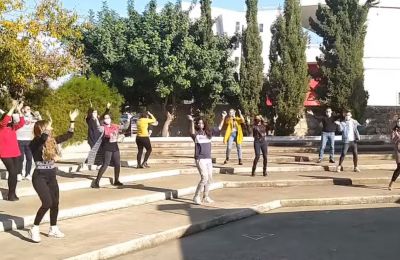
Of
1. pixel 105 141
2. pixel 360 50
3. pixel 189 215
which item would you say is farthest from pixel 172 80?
pixel 189 215

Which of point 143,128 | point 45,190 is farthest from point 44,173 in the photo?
point 143,128

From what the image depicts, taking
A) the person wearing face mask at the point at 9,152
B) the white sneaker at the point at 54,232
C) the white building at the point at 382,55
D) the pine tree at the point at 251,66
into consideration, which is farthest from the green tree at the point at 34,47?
the white building at the point at 382,55

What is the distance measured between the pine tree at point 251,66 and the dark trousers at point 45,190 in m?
19.1

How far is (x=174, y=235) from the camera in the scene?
8.29 meters

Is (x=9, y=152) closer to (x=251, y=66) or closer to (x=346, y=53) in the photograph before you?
(x=251, y=66)

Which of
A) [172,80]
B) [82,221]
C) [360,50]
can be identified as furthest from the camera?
[360,50]

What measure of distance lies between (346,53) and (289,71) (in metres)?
2.83

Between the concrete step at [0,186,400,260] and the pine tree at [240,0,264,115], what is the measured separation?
1326 centimetres

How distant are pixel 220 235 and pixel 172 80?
15930mm

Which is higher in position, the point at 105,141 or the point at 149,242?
the point at 105,141

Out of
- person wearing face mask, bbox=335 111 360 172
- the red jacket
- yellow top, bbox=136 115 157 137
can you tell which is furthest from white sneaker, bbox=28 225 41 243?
person wearing face mask, bbox=335 111 360 172

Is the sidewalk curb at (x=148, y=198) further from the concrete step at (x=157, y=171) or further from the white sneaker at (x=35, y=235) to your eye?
the concrete step at (x=157, y=171)

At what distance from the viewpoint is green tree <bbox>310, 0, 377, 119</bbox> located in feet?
85.1

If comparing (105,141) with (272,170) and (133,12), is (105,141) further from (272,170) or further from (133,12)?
(133,12)
